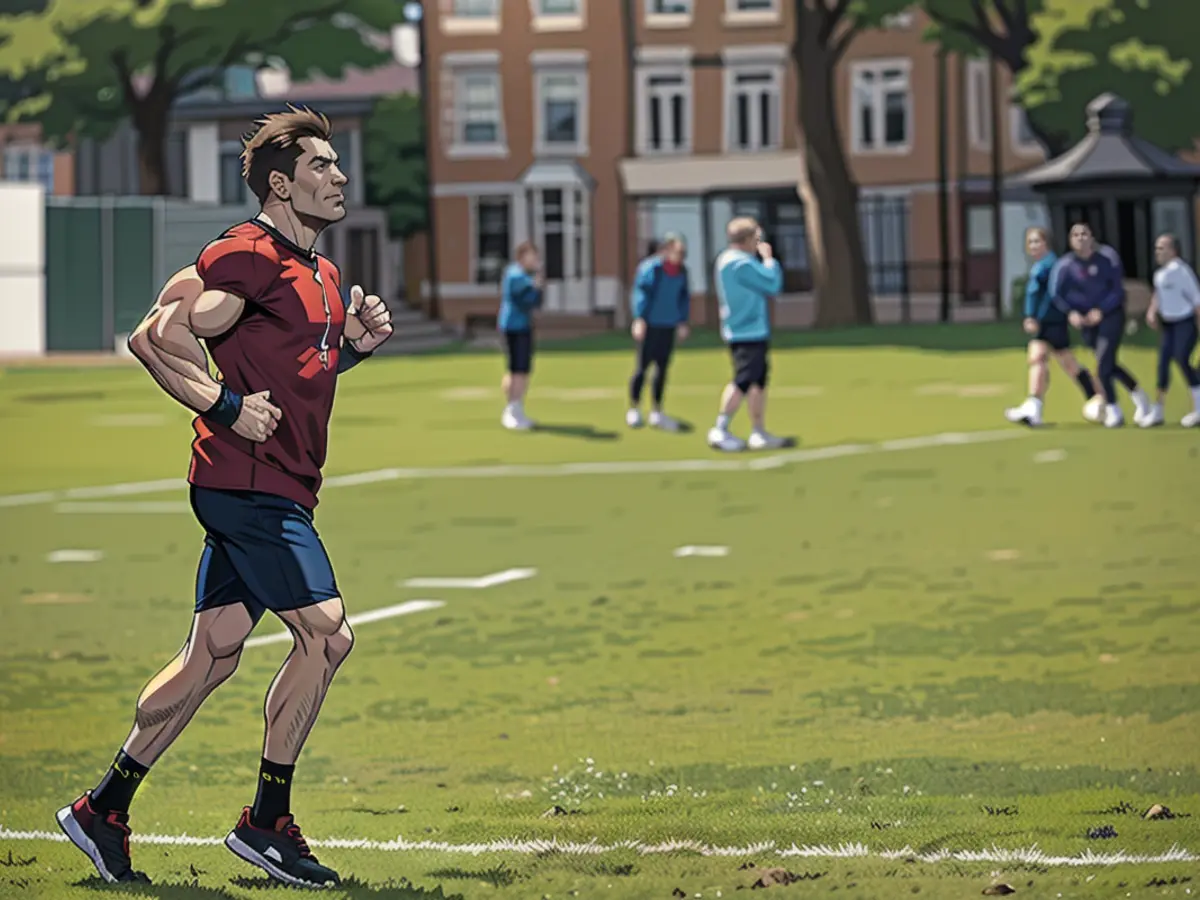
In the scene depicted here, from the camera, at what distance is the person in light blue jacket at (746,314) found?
22.7 m

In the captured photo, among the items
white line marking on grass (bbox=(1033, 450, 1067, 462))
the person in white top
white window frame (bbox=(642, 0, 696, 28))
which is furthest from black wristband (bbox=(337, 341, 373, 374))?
white window frame (bbox=(642, 0, 696, 28))

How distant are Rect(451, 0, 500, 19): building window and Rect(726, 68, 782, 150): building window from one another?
6.49m

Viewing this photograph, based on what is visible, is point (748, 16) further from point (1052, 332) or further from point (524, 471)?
point (524, 471)

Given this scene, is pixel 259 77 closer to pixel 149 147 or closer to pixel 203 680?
pixel 149 147

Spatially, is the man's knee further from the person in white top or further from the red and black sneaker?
Answer: the person in white top

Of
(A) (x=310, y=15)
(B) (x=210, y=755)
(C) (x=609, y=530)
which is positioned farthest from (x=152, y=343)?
(A) (x=310, y=15)

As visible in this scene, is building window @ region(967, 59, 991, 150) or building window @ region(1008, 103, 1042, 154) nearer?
building window @ region(967, 59, 991, 150)

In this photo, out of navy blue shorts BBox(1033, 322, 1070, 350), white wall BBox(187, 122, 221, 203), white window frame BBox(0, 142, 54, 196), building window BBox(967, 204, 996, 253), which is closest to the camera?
navy blue shorts BBox(1033, 322, 1070, 350)

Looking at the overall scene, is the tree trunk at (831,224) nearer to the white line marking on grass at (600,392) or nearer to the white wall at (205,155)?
the white wall at (205,155)

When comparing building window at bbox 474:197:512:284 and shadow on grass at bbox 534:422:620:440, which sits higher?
building window at bbox 474:197:512:284

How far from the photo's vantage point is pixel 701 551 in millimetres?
16641

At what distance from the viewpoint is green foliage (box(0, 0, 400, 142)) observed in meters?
59.4

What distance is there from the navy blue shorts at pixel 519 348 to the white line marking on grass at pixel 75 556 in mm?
9785

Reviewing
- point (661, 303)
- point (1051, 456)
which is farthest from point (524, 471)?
point (1051, 456)
